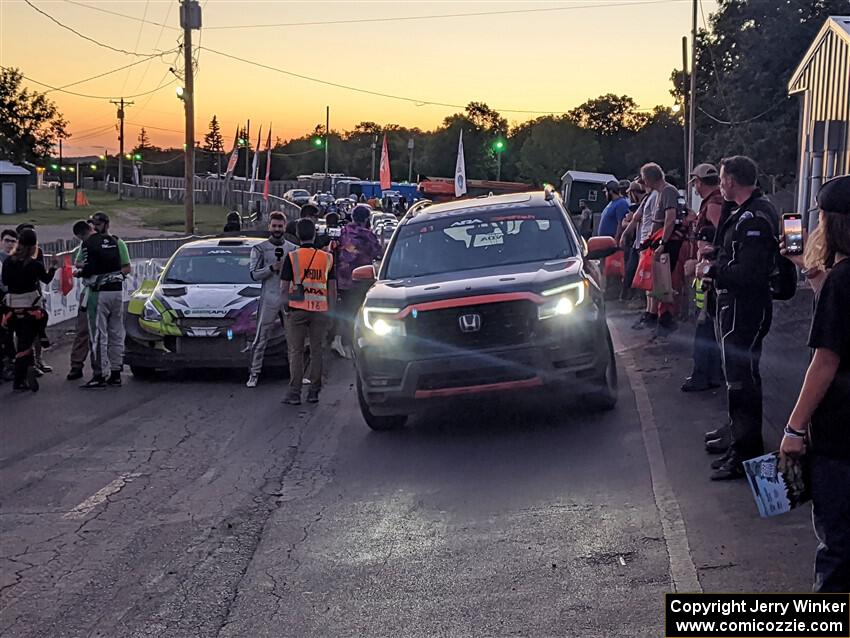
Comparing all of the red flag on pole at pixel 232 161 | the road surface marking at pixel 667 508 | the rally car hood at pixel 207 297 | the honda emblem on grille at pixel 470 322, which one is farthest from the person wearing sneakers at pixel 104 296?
the red flag on pole at pixel 232 161

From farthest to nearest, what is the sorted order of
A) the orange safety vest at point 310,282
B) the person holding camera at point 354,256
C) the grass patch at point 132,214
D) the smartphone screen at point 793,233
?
A: 1. the grass patch at point 132,214
2. the person holding camera at point 354,256
3. the orange safety vest at point 310,282
4. the smartphone screen at point 793,233

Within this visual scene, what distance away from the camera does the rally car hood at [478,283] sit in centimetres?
901

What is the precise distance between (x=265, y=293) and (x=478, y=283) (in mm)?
3952

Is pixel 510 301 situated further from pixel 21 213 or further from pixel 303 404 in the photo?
pixel 21 213

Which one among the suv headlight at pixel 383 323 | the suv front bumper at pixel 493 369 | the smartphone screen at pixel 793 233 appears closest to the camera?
the smartphone screen at pixel 793 233

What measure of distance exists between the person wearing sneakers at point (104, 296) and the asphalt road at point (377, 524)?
2116 mm

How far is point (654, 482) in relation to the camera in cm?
734

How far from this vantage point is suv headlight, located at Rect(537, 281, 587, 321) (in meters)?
8.92

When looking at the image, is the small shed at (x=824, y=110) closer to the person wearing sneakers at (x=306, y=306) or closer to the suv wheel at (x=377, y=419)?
the person wearing sneakers at (x=306, y=306)

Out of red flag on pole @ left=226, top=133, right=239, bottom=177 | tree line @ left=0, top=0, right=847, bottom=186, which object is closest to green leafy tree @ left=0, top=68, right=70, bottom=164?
tree line @ left=0, top=0, right=847, bottom=186

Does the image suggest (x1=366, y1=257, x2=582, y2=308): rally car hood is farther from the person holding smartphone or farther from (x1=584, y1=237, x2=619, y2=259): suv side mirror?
the person holding smartphone

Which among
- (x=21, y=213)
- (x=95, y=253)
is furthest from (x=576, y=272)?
(x=21, y=213)

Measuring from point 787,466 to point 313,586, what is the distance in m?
2.58

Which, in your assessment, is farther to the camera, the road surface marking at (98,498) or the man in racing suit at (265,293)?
the man in racing suit at (265,293)
